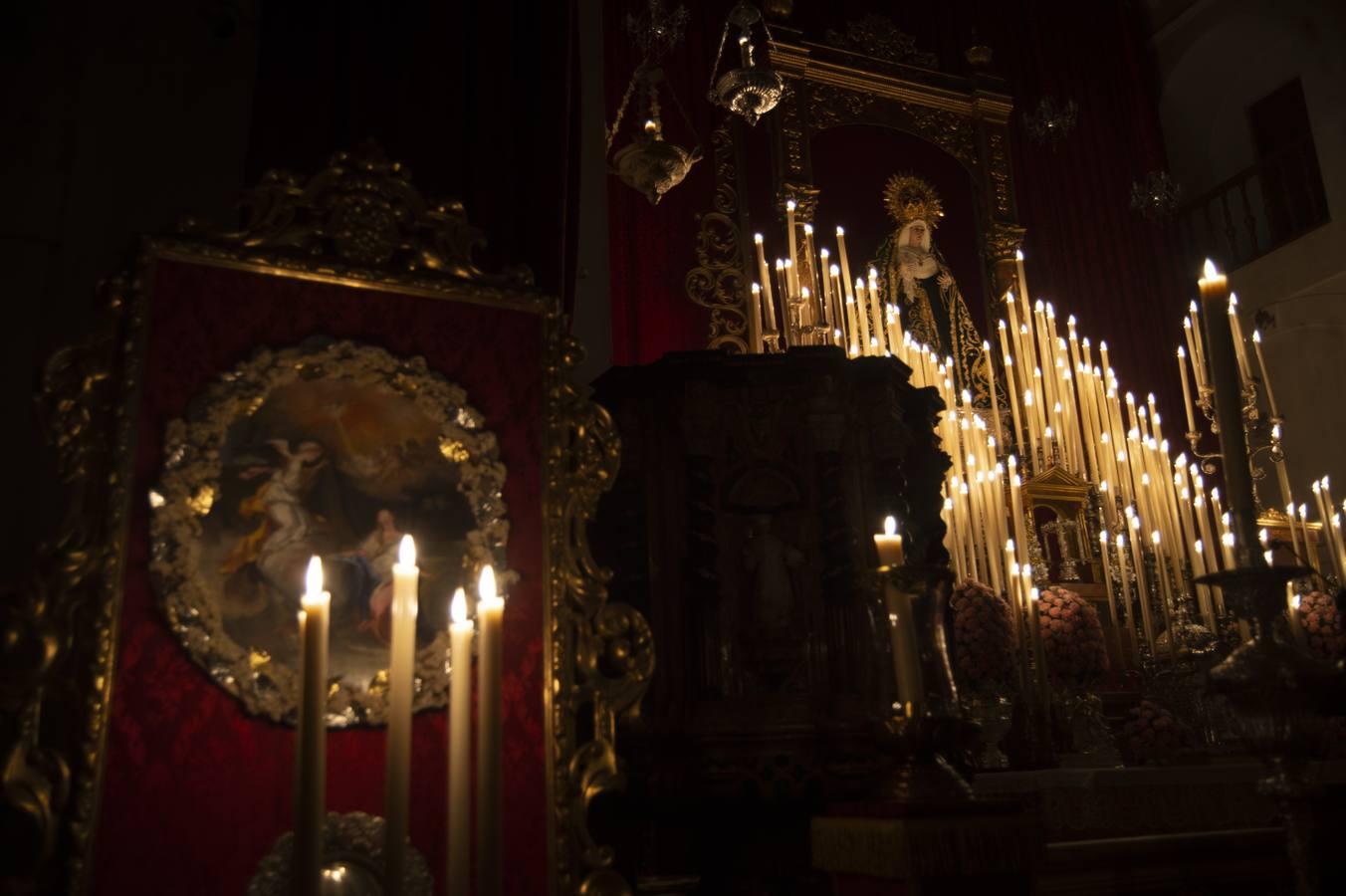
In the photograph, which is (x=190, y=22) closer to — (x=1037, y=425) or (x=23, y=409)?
(x=23, y=409)

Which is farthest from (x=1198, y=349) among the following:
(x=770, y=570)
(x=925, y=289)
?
(x=770, y=570)

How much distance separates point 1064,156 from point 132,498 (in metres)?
5.33

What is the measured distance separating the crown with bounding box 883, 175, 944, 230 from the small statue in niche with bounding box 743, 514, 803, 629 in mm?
2995

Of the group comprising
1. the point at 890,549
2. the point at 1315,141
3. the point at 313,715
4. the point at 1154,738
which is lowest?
the point at 1154,738

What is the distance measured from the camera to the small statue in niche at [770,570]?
2.50 meters

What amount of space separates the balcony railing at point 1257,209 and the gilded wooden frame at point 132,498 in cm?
538

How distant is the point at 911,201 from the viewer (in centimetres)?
527

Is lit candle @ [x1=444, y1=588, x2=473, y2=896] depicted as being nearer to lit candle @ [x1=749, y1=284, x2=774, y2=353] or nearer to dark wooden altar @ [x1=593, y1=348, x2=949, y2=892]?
dark wooden altar @ [x1=593, y1=348, x2=949, y2=892]

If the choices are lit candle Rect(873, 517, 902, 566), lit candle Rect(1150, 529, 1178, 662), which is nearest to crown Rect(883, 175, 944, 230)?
lit candle Rect(1150, 529, 1178, 662)

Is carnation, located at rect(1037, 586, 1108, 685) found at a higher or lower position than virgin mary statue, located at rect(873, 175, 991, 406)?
lower

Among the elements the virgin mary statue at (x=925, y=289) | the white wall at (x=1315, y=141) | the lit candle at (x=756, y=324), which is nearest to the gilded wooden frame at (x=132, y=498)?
the lit candle at (x=756, y=324)

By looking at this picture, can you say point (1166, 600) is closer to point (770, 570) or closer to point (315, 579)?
point (770, 570)

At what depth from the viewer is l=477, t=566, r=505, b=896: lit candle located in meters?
1.56

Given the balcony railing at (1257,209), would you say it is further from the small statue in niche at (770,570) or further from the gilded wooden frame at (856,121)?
the small statue in niche at (770,570)
